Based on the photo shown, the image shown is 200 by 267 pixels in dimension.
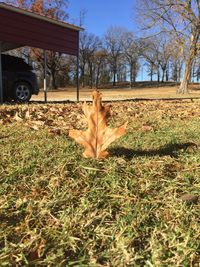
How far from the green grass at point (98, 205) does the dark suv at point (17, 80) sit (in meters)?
8.81

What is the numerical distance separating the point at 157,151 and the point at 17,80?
31.5 feet

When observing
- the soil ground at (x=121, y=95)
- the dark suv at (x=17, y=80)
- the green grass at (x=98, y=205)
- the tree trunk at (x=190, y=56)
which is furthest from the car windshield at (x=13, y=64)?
the tree trunk at (x=190, y=56)

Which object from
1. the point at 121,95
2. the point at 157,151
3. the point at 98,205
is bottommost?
the point at 98,205

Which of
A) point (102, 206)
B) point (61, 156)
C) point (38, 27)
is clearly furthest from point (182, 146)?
point (38, 27)

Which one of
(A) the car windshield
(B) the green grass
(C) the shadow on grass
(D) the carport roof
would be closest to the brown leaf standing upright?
(B) the green grass

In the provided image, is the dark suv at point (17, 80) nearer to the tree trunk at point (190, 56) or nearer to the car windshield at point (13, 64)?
the car windshield at point (13, 64)

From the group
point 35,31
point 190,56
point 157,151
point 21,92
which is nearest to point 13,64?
point 21,92

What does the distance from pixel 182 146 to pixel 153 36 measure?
27354 millimetres

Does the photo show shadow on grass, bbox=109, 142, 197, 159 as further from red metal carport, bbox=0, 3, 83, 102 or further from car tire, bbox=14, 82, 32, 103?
car tire, bbox=14, 82, 32, 103

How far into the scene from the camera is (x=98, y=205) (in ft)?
6.63

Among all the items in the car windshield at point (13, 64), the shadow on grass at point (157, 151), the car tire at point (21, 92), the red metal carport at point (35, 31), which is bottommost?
the shadow on grass at point (157, 151)

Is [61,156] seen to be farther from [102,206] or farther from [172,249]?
[172,249]

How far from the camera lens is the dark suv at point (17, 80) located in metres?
11.6

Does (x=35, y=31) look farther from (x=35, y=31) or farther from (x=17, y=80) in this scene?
(x=17, y=80)
